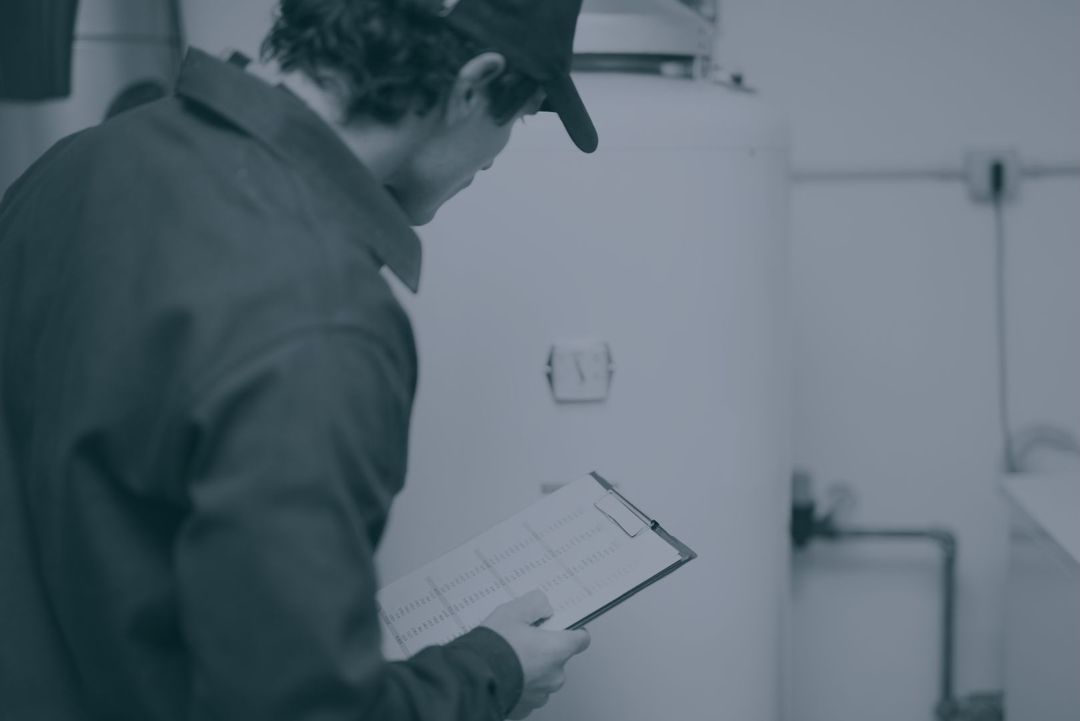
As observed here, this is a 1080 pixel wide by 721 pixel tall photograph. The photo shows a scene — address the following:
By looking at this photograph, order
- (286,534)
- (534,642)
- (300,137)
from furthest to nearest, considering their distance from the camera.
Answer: (534,642) < (300,137) < (286,534)

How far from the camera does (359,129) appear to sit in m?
0.76

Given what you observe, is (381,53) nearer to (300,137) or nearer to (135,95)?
(300,137)

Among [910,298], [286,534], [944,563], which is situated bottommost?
[944,563]

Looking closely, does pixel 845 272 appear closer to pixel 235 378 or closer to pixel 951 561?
pixel 951 561

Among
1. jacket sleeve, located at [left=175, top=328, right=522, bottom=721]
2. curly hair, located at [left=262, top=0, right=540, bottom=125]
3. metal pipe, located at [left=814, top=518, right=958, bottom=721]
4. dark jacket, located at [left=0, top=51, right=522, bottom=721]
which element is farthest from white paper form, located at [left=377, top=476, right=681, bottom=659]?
metal pipe, located at [left=814, top=518, right=958, bottom=721]

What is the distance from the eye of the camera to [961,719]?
168 cm

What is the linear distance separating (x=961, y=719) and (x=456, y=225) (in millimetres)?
1129

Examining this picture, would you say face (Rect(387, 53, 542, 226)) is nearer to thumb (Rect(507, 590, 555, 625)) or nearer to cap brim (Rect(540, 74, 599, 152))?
cap brim (Rect(540, 74, 599, 152))

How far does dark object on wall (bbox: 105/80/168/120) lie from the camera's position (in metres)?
1.46

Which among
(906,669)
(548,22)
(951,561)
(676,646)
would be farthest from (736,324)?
(906,669)

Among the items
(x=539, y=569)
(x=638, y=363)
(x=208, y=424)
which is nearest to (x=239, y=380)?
(x=208, y=424)

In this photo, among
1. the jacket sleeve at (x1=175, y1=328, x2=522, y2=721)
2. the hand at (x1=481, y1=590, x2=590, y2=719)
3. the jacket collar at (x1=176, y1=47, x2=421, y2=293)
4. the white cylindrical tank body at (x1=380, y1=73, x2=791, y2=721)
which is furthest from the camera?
the white cylindrical tank body at (x1=380, y1=73, x2=791, y2=721)

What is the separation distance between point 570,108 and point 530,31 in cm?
10

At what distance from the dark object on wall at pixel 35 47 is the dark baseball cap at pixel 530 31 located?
78cm
